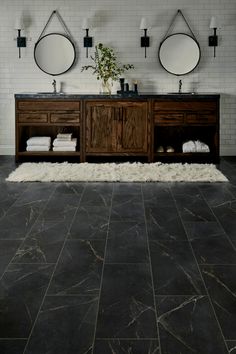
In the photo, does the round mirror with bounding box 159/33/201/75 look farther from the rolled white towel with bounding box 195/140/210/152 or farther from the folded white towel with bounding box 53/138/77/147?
the folded white towel with bounding box 53/138/77/147

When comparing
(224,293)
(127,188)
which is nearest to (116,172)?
(127,188)

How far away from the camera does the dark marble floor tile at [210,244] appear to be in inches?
113

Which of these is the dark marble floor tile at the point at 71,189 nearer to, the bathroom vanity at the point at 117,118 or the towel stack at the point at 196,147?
the bathroom vanity at the point at 117,118

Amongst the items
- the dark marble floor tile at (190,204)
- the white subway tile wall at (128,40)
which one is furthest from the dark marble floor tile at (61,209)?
the white subway tile wall at (128,40)

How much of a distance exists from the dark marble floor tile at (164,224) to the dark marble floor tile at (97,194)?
0.47 metres

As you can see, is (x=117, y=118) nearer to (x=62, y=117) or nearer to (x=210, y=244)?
(x=62, y=117)

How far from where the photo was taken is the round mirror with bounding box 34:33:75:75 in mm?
6879

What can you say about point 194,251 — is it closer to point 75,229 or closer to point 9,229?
point 75,229

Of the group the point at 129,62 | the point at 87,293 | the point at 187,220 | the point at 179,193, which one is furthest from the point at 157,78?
the point at 87,293

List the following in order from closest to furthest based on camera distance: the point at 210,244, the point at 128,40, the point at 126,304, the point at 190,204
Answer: the point at 126,304, the point at 210,244, the point at 190,204, the point at 128,40

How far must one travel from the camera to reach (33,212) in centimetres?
396

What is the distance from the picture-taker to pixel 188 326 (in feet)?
6.73

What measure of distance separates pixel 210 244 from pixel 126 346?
4.55 ft

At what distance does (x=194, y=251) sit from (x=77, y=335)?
1230mm
